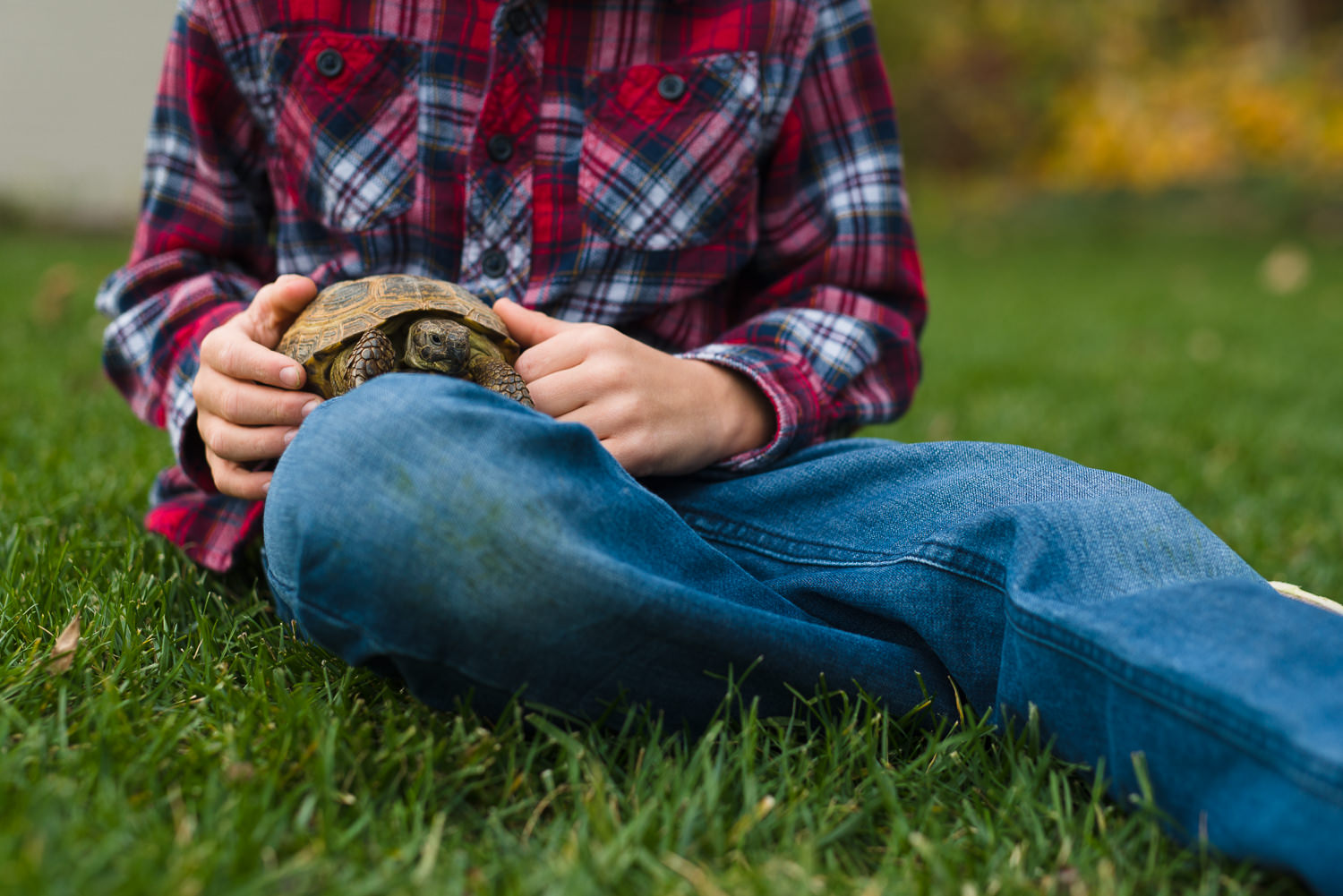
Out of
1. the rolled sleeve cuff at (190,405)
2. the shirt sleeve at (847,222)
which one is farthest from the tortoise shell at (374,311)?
the shirt sleeve at (847,222)

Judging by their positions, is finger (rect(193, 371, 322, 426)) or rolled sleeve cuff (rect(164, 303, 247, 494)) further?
rolled sleeve cuff (rect(164, 303, 247, 494))

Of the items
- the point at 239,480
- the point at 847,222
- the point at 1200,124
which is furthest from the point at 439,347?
the point at 1200,124

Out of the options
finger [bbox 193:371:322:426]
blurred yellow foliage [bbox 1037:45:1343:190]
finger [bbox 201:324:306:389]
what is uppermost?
blurred yellow foliage [bbox 1037:45:1343:190]

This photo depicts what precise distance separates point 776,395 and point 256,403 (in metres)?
0.75

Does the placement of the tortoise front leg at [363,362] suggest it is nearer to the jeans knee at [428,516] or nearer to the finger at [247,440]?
the finger at [247,440]

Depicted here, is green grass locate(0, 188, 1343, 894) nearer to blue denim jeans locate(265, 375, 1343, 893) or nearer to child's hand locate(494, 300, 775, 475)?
blue denim jeans locate(265, 375, 1343, 893)

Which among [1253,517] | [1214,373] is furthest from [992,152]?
[1253,517]

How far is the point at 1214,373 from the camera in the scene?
425 centimetres

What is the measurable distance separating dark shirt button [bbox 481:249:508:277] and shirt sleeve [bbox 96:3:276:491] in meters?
0.40

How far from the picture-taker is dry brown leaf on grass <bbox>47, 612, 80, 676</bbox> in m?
1.23

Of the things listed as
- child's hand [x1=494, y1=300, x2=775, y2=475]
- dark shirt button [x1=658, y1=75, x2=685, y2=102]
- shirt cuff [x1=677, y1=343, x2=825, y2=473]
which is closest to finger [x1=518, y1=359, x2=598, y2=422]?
child's hand [x1=494, y1=300, x2=775, y2=475]

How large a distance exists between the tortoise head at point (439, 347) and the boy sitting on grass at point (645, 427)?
11 cm

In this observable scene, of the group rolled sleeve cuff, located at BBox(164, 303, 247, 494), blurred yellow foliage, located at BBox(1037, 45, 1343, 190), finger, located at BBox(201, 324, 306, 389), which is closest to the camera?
finger, located at BBox(201, 324, 306, 389)

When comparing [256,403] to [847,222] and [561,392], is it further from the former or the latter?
[847,222]
